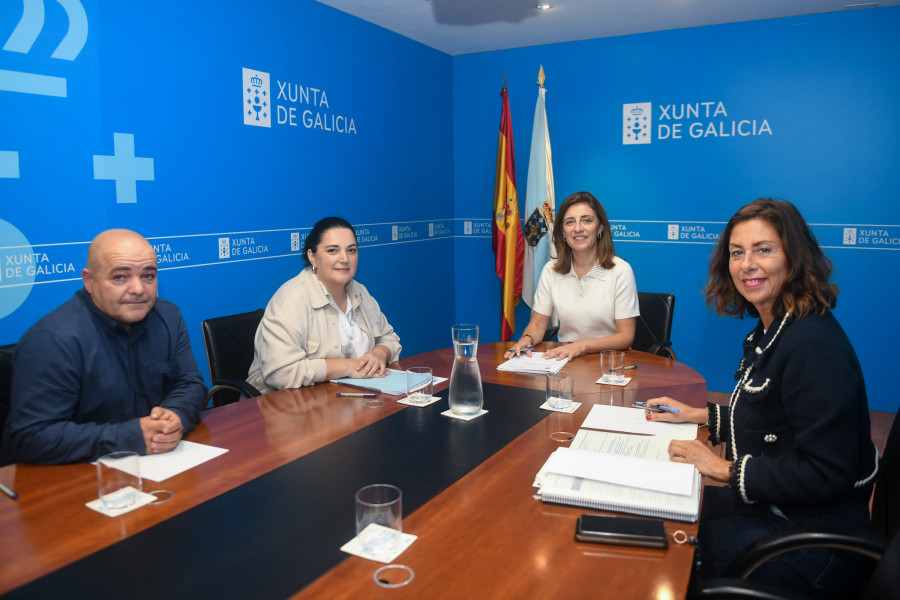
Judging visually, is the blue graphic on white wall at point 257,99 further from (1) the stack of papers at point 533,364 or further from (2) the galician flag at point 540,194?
(2) the galician flag at point 540,194

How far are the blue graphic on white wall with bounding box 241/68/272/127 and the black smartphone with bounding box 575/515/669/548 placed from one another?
3096 millimetres

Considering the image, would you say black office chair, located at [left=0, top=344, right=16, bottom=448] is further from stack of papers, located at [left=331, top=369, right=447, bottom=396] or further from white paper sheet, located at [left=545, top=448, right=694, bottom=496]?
white paper sheet, located at [left=545, top=448, right=694, bottom=496]

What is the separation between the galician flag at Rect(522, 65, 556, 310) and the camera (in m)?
5.10

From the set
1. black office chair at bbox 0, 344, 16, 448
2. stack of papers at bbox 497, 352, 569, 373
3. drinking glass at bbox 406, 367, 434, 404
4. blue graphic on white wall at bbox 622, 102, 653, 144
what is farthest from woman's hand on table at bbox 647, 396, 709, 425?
blue graphic on white wall at bbox 622, 102, 653, 144

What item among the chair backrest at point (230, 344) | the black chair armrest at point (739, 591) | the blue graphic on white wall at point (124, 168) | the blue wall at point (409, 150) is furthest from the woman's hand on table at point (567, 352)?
the blue graphic on white wall at point (124, 168)

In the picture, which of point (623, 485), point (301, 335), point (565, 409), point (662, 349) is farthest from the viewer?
point (662, 349)

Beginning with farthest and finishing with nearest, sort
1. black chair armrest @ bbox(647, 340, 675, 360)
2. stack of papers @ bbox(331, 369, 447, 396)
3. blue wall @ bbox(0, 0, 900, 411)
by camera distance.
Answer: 1. black chair armrest @ bbox(647, 340, 675, 360)
2. blue wall @ bbox(0, 0, 900, 411)
3. stack of papers @ bbox(331, 369, 447, 396)

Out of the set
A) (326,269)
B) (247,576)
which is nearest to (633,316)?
(326,269)

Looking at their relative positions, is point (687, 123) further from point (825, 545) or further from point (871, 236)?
point (825, 545)

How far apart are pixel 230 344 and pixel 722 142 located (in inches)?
147

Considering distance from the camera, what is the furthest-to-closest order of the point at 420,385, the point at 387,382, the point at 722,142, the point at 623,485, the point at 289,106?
the point at 722,142 → the point at 289,106 → the point at 387,382 → the point at 420,385 → the point at 623,485

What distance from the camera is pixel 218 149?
3.46 m

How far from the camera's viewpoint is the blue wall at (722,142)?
434 centimetres

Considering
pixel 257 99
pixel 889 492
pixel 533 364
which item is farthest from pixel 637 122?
pixel 889 492
